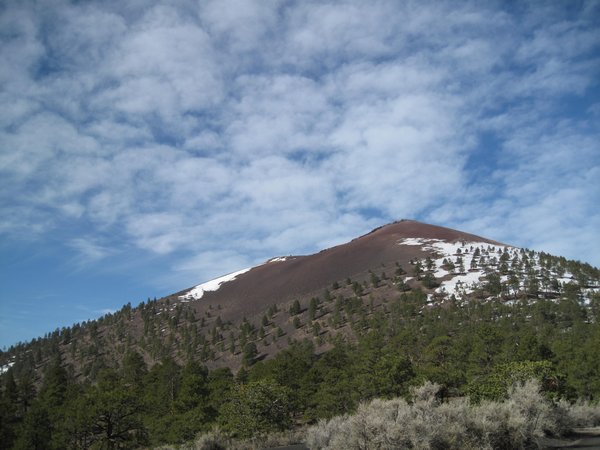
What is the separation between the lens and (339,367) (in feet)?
190

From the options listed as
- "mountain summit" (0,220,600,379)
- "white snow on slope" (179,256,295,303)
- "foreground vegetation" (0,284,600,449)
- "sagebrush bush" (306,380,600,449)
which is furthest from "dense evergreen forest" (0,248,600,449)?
"white snow on slope" (179,256,295,303)

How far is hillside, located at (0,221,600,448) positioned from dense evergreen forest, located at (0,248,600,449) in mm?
238

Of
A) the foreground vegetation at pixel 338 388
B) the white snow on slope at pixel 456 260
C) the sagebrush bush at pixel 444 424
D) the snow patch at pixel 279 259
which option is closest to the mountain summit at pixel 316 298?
the white snow on slope at pixel 456 260

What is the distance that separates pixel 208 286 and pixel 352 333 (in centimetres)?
9877

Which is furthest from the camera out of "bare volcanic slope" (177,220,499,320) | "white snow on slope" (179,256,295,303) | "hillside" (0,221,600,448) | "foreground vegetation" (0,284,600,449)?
"white snow on slope" (179,256,295,303)

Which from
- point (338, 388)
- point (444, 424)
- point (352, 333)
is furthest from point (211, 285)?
point (444, 424)

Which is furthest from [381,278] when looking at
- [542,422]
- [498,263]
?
[542,422]

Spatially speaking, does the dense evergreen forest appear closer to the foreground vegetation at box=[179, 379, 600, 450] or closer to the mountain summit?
the mountain summit

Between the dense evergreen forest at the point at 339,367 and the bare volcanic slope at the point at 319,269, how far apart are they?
23882mm

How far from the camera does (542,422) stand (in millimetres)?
21078

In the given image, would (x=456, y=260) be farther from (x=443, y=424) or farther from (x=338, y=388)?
(x=443, y=424)

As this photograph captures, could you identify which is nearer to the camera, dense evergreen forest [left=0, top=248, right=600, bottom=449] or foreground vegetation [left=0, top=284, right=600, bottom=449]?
foreground vegetation [left=0, top=284, right=600, bottom=449]

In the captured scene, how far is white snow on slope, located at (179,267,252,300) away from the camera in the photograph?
530 feet

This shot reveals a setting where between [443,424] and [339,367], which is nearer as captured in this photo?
[443,424]
